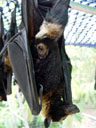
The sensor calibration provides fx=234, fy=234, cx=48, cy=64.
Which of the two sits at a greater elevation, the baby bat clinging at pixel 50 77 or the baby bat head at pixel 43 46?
the baby bat head at pixel 43 46

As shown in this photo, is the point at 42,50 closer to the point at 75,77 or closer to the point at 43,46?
the point at 43,46

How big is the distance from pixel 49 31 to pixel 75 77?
368cm

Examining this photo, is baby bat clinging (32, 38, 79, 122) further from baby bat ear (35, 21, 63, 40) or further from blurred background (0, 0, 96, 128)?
blurred background (0, 0, 96, 128)

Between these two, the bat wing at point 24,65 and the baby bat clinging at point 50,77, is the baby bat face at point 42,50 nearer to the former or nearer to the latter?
the baby bat clinging at point 50,77

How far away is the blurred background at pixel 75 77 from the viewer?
73.2 inches

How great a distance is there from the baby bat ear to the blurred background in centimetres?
49

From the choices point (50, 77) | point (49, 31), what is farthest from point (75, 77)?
point (49, 31)

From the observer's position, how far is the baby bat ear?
1.08m

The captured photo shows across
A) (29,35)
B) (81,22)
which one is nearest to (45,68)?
(29,35)

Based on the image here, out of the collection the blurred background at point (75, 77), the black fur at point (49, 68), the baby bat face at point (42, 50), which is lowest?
the blurred background at point (75, 77)

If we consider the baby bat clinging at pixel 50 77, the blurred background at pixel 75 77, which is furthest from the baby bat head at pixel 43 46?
the blurred background at pixel 75 77

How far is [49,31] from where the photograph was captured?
1.11m

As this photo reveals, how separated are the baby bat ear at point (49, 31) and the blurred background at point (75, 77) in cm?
49

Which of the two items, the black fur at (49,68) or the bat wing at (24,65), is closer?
the bat wing at (24,65)
